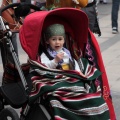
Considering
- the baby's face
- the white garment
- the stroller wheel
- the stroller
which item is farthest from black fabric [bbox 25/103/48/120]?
the baby's face

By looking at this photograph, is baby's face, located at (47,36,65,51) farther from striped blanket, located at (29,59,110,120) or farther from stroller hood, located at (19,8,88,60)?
striped blanket, located at (29,59,110,120)

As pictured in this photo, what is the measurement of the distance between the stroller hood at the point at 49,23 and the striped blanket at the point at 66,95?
0.53 feet

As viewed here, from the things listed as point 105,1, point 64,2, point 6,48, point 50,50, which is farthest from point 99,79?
point 105,1

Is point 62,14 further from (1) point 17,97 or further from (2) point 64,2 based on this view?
(2) point 64,2

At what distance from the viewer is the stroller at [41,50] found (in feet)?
11.9

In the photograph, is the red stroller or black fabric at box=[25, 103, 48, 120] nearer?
the red stroller

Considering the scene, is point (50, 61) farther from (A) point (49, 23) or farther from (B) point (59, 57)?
(A) point (49, 23)

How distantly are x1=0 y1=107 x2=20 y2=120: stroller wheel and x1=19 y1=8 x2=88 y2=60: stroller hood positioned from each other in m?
0.53

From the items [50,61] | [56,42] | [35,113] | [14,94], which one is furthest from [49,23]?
[35,113]

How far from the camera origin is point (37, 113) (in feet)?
12.2

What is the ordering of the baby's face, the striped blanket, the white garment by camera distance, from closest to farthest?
the striped blanket → the white garment → the baby's face

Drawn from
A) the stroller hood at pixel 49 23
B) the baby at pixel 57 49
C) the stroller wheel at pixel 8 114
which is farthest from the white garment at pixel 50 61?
the stroller wheel at pixel 8 114

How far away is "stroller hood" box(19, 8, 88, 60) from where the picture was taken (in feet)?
12.1

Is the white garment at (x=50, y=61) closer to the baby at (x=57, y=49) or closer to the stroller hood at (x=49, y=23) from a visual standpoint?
the baby at (x=57, y=49)
